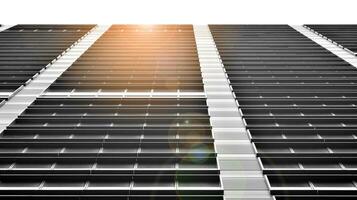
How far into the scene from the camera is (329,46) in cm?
3400

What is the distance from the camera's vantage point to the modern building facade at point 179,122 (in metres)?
14.3

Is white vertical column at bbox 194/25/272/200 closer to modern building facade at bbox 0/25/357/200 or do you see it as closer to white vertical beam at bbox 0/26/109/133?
modern building facade at bbox 0/25/357/200

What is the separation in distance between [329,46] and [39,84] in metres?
23.7

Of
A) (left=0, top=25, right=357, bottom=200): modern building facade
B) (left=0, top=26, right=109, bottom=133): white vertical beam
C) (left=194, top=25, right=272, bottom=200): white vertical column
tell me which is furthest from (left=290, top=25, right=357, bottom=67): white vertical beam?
(left=0, top=26, right=109, bottom=133): white vertical beam

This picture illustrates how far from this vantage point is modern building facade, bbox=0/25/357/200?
14297 millimetres

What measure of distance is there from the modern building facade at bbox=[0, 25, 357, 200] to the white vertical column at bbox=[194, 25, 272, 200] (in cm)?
7

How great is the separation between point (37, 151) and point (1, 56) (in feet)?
58.4

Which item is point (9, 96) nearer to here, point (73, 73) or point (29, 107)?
point (29, 107)

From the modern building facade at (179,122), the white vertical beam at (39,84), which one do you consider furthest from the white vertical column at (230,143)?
the white vertical beam at (39,84)

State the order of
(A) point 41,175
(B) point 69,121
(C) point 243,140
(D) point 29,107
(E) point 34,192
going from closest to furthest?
(E) point 34,192
(A) point 41,175
(C) point 243,140
(B) point 69,121
(D) point 29,107

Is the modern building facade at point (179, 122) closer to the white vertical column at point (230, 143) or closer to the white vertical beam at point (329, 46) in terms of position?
the white vertical column at point (230, 143)

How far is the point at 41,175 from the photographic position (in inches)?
567

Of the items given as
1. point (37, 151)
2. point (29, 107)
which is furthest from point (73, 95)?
point (37, 151)

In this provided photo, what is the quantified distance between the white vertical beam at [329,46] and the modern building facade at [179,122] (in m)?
0.23
